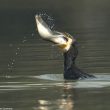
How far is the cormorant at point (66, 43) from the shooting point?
18.6m

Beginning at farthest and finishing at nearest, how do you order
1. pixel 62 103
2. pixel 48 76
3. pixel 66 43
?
pixel 48 76 → pixel 66 43 → pixel 62 103

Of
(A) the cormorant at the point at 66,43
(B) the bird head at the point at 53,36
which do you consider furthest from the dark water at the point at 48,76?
(B) the bird head at the point at 53,36

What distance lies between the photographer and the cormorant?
18.6 meters

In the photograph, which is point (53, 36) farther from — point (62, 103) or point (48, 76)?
point (62, 103)

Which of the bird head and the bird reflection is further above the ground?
the bird head

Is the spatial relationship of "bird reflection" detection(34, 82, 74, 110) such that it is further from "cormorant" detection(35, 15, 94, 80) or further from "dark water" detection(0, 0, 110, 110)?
"cormorant" detection(35, 15, 94, 80)

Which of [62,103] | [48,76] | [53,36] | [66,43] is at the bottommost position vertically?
[62,103]

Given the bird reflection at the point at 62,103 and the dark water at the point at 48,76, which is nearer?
the bird reflection at the point at 62,103

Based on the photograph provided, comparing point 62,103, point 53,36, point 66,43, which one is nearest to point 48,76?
point 66,43

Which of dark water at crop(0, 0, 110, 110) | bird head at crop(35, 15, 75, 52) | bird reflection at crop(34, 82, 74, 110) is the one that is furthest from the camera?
bird head at crop(35, 15, 75, 52)

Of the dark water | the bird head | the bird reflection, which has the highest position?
the bird head

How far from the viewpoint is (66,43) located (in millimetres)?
18719

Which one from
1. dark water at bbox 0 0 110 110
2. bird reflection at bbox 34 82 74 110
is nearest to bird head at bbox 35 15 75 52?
dark water at bbox 0 0 110 110

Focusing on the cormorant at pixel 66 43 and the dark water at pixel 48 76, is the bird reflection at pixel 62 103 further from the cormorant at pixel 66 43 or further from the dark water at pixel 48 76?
the cormorant at pixel 66 43
